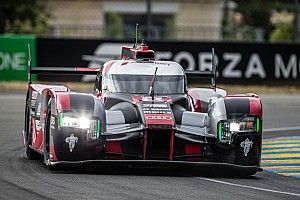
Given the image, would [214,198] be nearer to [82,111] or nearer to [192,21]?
[82,111]

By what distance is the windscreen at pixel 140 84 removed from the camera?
526 inches

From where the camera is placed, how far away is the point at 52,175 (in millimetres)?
11797

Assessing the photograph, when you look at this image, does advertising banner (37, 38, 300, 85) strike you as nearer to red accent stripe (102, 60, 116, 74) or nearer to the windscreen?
red accent stripe (102, 60, 116, 74)

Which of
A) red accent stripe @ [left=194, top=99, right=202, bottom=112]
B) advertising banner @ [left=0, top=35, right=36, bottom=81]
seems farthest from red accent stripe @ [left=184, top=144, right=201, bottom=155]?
advertising banner @ [left=0, top=35, right=36, bottom=81]

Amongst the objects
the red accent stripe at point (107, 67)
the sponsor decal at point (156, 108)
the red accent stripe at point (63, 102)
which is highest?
the red accent stripe at point (107, 67)

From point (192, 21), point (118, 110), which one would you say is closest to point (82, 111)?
point (118, 110)

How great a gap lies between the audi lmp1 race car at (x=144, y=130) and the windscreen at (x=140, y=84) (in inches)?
0.6

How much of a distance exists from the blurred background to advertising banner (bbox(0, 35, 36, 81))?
1.49 meters

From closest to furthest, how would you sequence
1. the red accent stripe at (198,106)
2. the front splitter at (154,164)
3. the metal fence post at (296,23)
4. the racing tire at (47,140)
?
the front splitter at (154,164) → the racing tire at (47,140) → the red accent stripe at (198,106) → the metal fence post at (296,23)

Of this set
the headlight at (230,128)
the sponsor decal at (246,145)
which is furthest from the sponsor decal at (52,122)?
the sponsor decal at (246,145)

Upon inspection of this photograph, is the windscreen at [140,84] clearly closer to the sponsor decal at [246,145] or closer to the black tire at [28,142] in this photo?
the black tire at [28,142]

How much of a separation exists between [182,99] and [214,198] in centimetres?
321

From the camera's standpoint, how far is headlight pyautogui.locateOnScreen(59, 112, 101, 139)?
39.3ft

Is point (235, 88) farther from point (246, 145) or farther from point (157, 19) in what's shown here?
point (246, 145)
